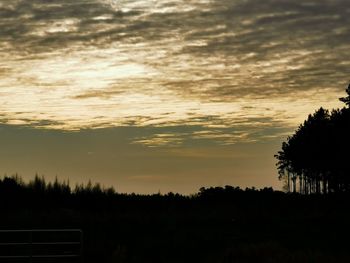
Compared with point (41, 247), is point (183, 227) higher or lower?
higher

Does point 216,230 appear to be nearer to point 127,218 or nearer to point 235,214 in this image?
point 127,218

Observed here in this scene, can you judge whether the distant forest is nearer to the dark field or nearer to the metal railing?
the dark field

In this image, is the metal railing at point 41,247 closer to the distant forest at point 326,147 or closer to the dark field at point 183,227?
the dark field at point 183,227

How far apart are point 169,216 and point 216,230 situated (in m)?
9.58

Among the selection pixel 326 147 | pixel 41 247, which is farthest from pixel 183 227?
pixel 326 147

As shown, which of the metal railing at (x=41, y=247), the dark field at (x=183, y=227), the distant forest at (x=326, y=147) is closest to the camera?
the metal railing at (x=41, y=247)

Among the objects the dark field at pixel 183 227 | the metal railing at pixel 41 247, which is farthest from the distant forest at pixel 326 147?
the metal railing at pixel 41 247

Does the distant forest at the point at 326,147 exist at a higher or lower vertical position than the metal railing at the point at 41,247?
higher

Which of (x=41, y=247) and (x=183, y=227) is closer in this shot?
(x=41, y=247)

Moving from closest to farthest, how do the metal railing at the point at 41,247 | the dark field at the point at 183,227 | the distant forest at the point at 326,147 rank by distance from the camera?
the metal railing at the point at 41,247 < the dark field at the point at 183,227 < the distant forest at the point at 326,147

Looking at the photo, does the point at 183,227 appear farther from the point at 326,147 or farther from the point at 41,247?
the point at 326,147

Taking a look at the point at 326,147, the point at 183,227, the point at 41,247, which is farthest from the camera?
the point at 326,147

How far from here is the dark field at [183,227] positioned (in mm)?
24406

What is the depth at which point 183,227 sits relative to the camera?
38312 millimetres
